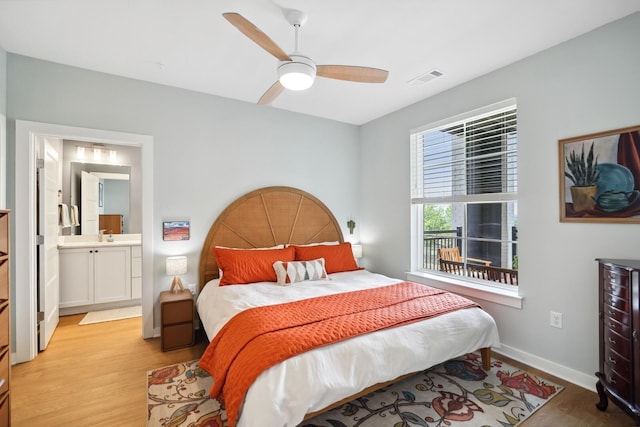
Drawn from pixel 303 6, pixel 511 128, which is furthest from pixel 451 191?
pixel 303 6

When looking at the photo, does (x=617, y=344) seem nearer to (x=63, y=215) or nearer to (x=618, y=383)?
(x=618, y=383)

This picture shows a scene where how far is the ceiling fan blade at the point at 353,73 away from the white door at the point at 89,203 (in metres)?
4.13

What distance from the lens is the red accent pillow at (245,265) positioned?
3.14 m

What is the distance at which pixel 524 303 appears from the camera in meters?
2.75

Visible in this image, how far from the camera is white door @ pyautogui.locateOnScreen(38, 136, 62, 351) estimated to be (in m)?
2.93

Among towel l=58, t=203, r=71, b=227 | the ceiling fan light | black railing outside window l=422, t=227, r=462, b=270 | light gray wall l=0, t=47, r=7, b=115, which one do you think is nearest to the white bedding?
black railing outside window l=422, t=227, r=462, b=270

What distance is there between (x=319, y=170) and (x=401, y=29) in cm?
232

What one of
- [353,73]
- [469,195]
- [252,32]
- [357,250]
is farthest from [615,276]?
[357,250]

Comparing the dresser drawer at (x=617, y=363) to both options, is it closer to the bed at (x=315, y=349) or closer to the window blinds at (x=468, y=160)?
the bed at (x=315, y=349)

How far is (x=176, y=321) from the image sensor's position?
2992 millimetres

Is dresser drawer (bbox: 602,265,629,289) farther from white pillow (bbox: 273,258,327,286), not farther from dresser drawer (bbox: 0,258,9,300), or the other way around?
dresser drawer (bbox: 0,258,9,300)

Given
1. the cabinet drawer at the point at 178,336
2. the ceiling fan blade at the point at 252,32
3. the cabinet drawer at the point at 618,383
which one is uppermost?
the ceiling fan blade at the point at 252,32

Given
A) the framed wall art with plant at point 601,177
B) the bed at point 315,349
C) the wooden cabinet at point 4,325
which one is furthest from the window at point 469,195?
the wooden cabinet at point 4,325

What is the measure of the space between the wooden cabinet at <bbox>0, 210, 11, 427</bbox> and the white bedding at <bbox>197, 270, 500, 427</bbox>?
3.80 ft
